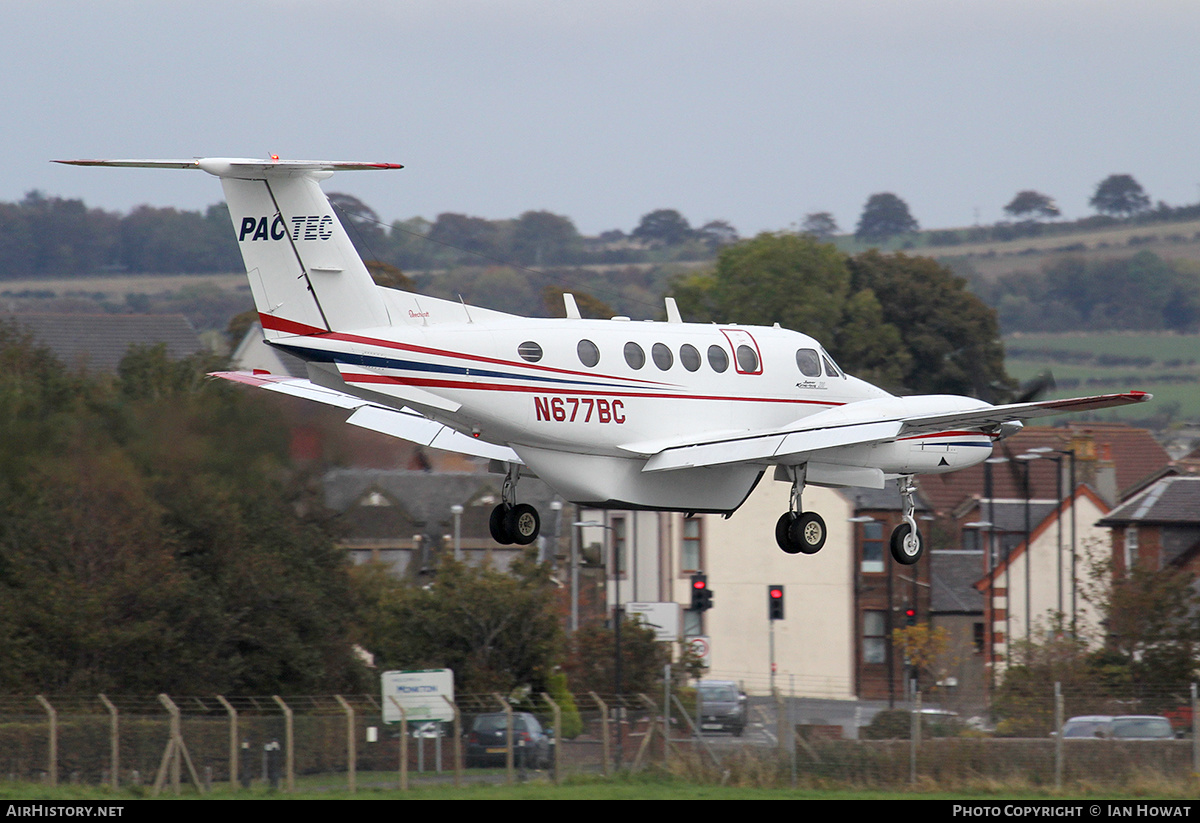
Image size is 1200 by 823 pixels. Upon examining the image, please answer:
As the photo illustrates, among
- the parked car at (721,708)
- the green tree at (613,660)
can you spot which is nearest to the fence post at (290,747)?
the parked car at (721,708)

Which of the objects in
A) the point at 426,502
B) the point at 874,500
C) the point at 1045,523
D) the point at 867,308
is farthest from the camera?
the point at 867,308

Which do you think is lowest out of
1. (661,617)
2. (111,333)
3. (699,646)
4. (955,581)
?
(699,646)

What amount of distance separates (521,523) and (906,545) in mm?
7166

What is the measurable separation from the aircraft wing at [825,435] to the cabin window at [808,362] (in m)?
1.54

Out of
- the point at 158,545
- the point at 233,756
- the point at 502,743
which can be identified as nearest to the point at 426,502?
the point at 158,545

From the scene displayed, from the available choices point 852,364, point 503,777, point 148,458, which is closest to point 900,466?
point 503,777

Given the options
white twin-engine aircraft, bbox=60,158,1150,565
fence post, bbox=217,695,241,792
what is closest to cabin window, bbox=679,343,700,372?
white twin-engine aircraft, bbox=60,158,1150,565

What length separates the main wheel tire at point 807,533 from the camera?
28172mm

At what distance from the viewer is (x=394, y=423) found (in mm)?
28703

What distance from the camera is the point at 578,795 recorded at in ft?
127

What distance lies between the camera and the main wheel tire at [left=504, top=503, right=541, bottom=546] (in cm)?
2816

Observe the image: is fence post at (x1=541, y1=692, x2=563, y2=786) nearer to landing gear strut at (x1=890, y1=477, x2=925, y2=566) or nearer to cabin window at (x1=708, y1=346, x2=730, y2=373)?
landing gear strut at (x1=890, y1=477, x2=925, y2=566)

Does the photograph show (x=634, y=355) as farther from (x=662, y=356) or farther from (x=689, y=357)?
(x=689, y=357)
